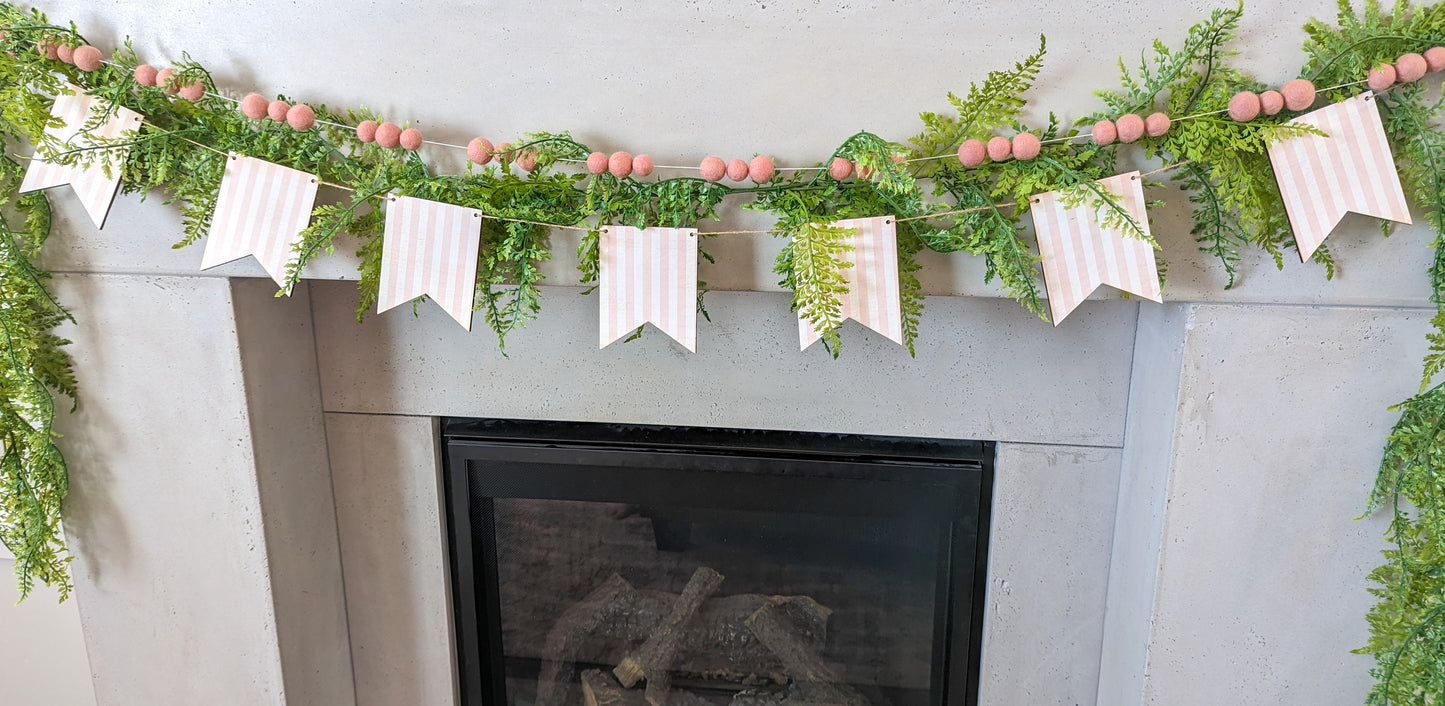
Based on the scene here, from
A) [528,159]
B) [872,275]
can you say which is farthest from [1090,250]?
[528,159]

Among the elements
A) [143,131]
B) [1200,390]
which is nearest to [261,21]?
[143,131]

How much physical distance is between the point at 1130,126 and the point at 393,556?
1213mm

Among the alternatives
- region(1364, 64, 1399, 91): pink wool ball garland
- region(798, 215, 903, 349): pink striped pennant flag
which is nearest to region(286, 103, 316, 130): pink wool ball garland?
region(798, 215, 903, 349): pink striped pennant flag

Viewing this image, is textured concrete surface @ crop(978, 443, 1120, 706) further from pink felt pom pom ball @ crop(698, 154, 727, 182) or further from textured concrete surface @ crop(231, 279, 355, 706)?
textured concrete surface @ crop(231, 279, 355, 706)

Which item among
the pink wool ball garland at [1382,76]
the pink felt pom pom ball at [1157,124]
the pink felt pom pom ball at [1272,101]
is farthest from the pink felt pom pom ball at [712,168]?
the pink wool ball garland at [1382,76]

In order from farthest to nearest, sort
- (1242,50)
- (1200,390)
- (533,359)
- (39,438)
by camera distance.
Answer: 1. (533,359)
2. (39,438)
3. (1200,390)
4. (1242,50)

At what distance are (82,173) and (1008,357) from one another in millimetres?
1207

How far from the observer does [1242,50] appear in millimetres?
936

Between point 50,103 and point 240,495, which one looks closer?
point 50,103

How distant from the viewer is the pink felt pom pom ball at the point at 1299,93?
2.93 feet

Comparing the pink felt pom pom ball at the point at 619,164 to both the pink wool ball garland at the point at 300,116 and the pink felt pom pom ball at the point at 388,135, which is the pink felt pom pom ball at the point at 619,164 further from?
the pink wool ball garland at the point at 300,116

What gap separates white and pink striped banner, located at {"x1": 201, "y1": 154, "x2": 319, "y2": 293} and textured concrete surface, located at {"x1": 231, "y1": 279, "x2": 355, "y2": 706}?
111 mm

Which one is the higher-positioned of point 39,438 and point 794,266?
point 794,266

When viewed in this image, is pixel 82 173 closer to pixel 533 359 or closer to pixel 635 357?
pixel 533 359
